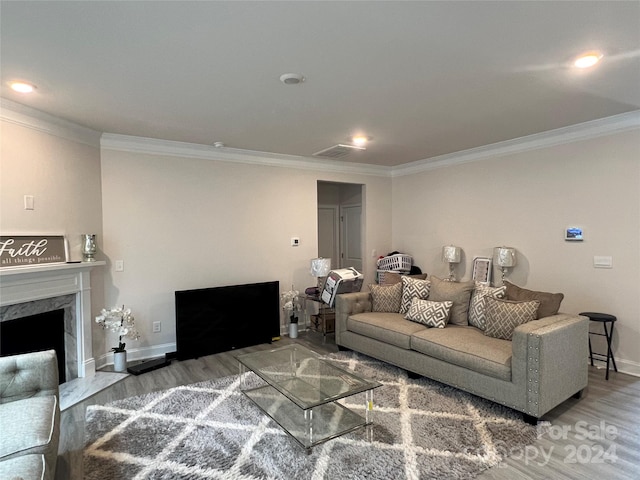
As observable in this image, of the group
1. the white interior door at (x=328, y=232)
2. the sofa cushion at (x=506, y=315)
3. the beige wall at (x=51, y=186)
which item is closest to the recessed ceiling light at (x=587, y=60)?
the sofa cushion at (x=506, y=315)

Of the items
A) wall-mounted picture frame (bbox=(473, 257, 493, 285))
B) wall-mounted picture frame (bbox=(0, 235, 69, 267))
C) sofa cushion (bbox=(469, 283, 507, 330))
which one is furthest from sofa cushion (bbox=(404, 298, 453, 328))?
wall-mounted picture frame (bbox=(0, 235, 69, 267))

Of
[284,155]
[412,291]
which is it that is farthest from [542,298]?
[284,155]

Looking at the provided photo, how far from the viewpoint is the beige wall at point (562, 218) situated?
354 centimetres

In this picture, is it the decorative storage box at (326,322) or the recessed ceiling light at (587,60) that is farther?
the decorative storage box at (326,322)

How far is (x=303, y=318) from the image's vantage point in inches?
210

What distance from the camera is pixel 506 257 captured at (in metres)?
4.28

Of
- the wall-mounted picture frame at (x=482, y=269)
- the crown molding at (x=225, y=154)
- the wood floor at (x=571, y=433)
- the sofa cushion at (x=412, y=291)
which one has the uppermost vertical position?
the crown molding at (x=225, y=154)

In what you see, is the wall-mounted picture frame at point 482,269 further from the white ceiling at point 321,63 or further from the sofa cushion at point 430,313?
the white ceiling at point 321,63

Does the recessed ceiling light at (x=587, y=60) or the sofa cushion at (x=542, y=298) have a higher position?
the recessed ceiling light at (x=587, y=60)

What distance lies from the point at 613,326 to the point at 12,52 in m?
5.41

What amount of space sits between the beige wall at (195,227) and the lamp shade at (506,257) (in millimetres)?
2487

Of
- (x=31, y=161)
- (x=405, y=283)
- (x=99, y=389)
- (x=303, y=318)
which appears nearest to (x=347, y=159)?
A: (x=405, y=283)

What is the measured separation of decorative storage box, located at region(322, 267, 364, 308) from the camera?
459 centimetres

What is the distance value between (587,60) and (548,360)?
6.75 ft
